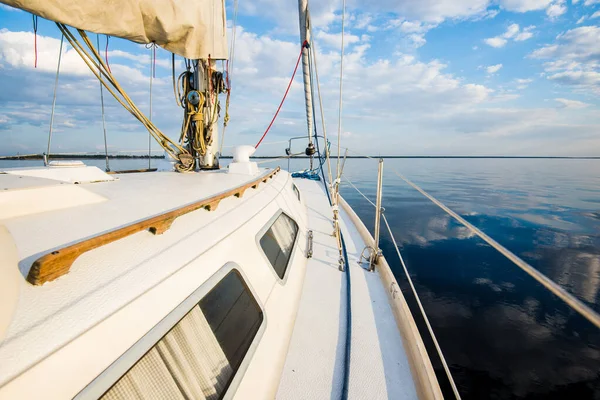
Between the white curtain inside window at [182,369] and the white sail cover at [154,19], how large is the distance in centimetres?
265

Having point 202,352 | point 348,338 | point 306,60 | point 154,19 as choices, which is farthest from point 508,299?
point 154,19

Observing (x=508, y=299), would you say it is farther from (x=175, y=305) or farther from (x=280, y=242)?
(x=175, y=305)

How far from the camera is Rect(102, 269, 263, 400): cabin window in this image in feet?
3.47

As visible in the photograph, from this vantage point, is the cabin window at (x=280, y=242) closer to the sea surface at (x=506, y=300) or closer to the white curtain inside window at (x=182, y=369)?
the white curtain inside window at (x=182, y=369)

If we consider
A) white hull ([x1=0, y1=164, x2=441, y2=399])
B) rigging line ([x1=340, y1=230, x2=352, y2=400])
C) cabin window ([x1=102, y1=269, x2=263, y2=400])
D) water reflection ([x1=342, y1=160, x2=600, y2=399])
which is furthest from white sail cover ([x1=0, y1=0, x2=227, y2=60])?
water reflection ([x1=342, y1=160, x2=600, y2=399])

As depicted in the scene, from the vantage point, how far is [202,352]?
136cm

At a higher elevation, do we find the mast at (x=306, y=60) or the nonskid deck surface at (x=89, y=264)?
the mast at (x=306, y=60)

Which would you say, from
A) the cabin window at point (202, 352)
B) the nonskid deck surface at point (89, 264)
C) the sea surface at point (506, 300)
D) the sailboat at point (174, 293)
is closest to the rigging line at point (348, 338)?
the sailboat at point (174, 293)

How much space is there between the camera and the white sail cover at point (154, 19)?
2250mm

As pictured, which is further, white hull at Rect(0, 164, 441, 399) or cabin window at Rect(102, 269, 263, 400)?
cabin window at Rect(102, 269, 263, 400)

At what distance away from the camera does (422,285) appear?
595 cm

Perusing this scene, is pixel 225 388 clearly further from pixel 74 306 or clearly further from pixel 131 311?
pixel 74 306

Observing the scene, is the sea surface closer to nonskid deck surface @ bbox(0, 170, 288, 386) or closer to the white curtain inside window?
the white curtain inside window

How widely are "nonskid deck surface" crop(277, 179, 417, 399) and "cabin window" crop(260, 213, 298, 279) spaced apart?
0.46 meters
